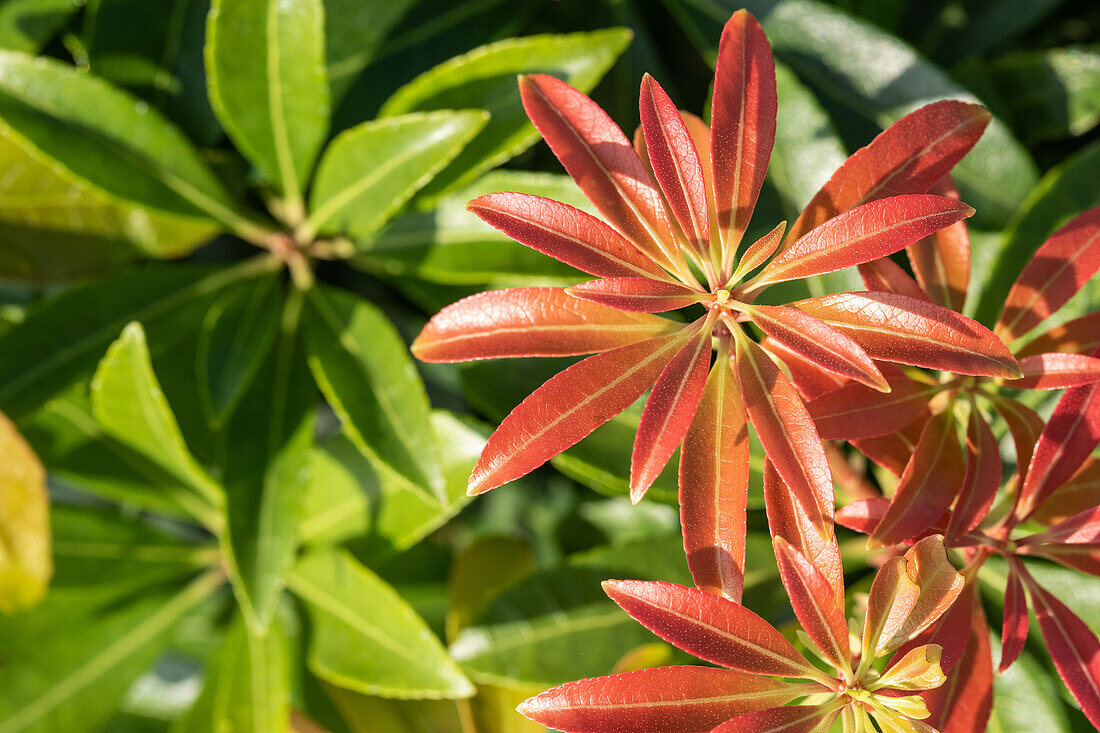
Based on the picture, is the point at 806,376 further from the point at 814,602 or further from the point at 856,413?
the point at 814,602

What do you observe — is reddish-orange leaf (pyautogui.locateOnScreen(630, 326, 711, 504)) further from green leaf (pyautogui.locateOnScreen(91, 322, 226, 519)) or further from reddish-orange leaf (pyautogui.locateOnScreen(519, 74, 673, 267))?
green leaf (pyautogui.locateOnScreen(91, 322, 226, 519))

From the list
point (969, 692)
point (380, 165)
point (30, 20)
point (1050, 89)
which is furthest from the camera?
point (1050, 89)

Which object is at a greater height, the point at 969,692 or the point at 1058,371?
the point at 1058,371

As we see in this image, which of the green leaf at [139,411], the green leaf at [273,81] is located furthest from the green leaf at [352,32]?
the green leaf at [139,411]

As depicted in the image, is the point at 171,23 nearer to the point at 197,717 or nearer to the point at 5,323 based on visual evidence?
the point at 5,323

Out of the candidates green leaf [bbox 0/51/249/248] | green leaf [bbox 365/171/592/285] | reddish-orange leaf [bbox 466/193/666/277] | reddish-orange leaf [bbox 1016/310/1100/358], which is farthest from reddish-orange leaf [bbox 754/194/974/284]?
green leaf [bbox 0/51/249/248]

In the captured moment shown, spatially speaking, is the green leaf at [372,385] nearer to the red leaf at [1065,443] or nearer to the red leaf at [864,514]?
the red leaf at [864,514]

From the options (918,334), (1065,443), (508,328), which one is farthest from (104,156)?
(1065,443)
